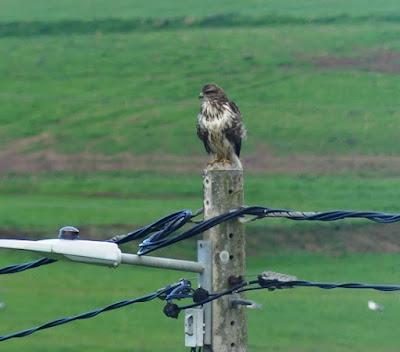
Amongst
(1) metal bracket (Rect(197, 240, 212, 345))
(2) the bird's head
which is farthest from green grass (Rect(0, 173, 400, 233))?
(1) metal bracket (Rect(197, 240, 212, 345))

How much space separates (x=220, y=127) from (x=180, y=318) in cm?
599

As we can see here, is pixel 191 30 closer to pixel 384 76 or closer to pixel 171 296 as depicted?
pixel 384 76

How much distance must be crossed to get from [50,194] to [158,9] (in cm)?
616

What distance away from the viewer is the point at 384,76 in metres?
24.7

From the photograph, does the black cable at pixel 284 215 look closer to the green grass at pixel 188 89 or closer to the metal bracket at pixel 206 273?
the metal bracket at pixel 206 273

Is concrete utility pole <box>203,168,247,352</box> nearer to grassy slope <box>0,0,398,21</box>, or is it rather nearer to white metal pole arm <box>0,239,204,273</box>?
white metal pole arm <box>0,239,204,273</box>

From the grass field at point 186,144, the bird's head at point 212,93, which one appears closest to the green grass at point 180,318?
the grass field at point 186,144

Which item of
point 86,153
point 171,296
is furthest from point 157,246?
point 86,153

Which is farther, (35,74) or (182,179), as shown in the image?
(35,74)

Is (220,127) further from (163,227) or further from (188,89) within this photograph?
(188,89)

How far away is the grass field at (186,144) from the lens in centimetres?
1684

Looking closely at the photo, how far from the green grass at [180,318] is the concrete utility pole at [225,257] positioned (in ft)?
26.5

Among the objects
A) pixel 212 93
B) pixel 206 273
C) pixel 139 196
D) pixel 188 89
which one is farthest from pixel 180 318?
pixel 188 89

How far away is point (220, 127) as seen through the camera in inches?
413
